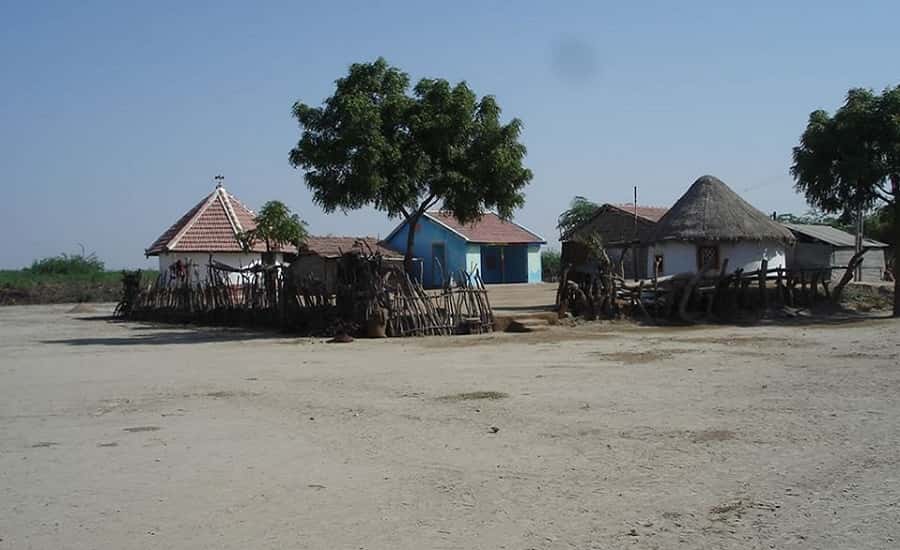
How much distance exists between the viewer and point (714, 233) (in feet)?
116

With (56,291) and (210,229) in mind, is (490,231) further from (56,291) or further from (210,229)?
(56,291)

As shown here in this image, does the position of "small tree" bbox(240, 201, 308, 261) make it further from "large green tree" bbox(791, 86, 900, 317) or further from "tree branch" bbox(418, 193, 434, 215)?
"large green tree" bbox(791, 86, 900, 317)

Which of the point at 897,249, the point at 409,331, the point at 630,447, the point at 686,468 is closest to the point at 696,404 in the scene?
the point at 630,447

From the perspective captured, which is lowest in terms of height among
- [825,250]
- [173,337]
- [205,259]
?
[173,337]

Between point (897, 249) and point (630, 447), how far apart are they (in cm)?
2004

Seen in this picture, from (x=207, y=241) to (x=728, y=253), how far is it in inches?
854

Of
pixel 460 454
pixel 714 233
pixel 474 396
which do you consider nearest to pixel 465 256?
pixel 714 233

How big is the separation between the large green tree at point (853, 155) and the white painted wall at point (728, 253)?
11.5 m

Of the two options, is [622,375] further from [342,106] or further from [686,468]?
[342,106]

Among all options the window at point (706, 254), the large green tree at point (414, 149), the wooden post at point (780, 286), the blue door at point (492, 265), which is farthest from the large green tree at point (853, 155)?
the blue door at point (492, 265)

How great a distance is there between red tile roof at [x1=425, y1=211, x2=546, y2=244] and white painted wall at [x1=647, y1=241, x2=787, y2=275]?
1212 centimetres

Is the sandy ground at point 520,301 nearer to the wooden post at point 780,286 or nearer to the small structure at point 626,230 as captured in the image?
the small structure at point 626,230

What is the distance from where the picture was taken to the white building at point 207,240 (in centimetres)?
3659

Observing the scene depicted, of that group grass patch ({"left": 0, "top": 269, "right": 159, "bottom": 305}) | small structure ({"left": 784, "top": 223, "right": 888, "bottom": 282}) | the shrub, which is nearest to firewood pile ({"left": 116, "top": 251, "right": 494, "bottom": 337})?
grass patch ({"left": 0, "top": 269, "right": 159, "bottom": 305})
